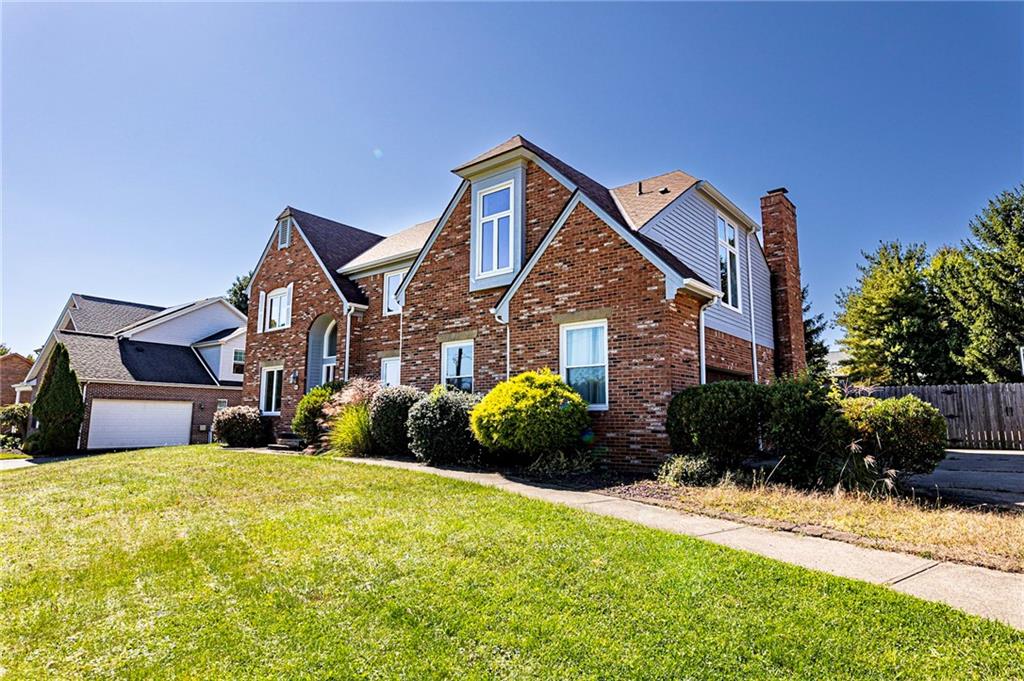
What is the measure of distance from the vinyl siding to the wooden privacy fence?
16.1 feet

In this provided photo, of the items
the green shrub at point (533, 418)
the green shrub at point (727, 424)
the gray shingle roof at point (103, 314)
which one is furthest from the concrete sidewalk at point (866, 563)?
the gray shingle roof at point (103, 314)

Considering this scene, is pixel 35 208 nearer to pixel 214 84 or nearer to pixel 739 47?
pixel 214 84

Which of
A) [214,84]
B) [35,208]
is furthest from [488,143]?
[35,208]

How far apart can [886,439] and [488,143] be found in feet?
38.9

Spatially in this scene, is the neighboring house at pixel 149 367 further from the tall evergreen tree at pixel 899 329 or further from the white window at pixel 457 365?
the tall evergreen tree at pixel 899 329

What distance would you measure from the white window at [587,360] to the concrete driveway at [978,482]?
553cm

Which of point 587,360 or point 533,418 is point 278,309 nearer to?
point 587,360

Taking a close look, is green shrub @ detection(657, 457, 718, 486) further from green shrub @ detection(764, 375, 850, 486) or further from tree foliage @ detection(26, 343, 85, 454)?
tree foliage @ detection(26, 343, 85, 454)

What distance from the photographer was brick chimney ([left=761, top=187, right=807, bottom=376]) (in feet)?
53.1

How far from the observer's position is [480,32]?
35.4ft

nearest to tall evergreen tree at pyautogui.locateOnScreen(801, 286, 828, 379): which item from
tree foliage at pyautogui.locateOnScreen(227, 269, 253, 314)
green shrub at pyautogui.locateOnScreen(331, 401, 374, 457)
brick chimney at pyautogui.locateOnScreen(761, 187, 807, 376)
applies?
brick chimney at pyautogui.locateOnScreen(761, 187, 807, 376)

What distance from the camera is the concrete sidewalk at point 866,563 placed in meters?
4.03

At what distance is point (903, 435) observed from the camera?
25.8ft

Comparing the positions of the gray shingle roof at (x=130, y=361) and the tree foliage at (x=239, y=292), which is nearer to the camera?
the gray shingle roof at (x=130, y=361)
